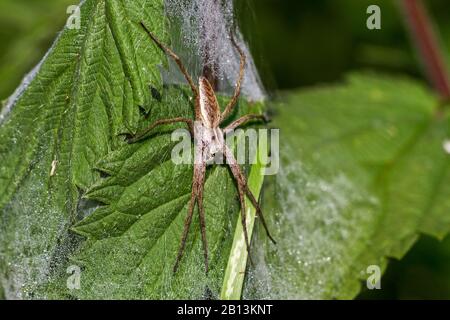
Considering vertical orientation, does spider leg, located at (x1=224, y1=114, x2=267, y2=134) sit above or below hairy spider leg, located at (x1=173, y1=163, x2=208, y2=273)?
above

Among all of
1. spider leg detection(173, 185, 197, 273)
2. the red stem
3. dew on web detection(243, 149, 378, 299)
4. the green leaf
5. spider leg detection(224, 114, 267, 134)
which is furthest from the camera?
the red stem

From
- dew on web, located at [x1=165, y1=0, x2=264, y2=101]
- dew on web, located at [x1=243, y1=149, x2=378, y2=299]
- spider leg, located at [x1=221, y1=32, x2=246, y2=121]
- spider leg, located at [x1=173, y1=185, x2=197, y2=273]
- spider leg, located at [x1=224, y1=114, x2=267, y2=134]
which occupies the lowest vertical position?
dew on web, located at [x1=243, y1=149, x2=378, y2=299]

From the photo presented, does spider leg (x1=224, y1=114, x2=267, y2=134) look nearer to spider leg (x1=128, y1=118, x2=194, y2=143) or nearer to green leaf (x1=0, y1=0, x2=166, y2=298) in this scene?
spider leg (x1=128, y1=118, x2=194, y2=143)

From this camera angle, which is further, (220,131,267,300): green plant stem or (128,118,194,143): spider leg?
(220,131,267,300): green plant stem

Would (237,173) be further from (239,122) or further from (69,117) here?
(69,117)

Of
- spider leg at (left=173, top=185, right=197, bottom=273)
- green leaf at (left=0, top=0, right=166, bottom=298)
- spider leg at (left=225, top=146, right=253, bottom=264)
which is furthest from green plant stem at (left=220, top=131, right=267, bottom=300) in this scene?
green leaf at (left=0, top=0, right=166, bottom=298)

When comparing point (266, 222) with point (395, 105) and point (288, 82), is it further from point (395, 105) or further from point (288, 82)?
point (288, 82)

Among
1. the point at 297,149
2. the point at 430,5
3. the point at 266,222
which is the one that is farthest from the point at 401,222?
the point at 430,5
